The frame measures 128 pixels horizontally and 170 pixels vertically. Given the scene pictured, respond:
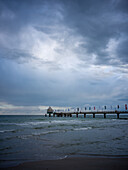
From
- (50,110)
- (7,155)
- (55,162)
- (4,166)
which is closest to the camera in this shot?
(4,166)

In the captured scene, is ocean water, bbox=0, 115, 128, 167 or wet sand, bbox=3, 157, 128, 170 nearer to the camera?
wet sand, bbox=3, 157, 128, 170

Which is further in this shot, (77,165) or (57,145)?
(57,145)

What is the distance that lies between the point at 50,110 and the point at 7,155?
419 ft

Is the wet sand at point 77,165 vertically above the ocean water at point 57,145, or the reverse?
the wet sand at point 77,165

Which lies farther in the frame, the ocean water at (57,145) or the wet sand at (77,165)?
the ocean water at (57,145)

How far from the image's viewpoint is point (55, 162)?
261 inches

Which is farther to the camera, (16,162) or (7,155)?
(7,155)

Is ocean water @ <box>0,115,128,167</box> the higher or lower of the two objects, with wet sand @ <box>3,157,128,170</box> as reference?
lower

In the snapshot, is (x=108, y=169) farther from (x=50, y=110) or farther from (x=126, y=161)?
(x=50, y=110)

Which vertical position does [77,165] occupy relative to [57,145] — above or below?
above

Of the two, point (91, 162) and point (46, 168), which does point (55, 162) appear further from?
point (91, 162)

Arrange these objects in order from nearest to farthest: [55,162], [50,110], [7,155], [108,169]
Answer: [108,169], [55,162], [7,155], [50,110]

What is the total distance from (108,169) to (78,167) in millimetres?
1135

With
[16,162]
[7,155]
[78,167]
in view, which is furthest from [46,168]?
[7,155]
